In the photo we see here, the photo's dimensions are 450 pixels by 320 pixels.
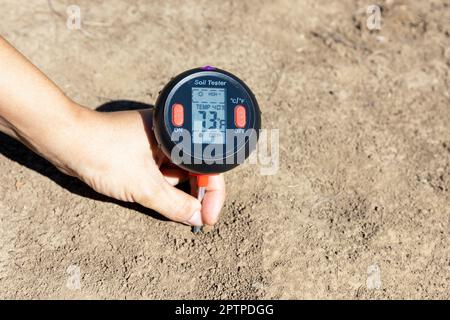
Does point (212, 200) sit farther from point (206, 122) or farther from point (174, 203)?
point (206, 122)

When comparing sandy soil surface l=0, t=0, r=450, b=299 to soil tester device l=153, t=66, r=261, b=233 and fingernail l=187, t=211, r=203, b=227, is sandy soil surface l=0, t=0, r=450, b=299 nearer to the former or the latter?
fingernail l=187, t=211, r=203, b=227

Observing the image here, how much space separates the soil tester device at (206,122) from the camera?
203 centimetres

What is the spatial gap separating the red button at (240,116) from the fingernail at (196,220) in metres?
0.40

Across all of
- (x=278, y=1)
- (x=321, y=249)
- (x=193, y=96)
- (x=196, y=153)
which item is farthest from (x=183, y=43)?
(x=321, y=249)

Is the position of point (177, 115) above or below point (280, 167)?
above

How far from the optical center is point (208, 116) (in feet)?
6.91

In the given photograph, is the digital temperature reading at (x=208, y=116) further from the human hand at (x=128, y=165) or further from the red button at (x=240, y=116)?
the human hand at (x=128, y=165)

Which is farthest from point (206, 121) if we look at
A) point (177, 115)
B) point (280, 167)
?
point (280, 167)

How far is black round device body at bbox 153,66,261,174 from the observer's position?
2033 millimetres

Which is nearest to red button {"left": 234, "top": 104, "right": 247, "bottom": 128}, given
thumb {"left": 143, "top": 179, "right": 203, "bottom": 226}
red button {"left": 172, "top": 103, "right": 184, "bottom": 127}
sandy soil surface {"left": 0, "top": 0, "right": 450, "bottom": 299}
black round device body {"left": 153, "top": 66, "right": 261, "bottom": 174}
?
black round device body {"left": 153, "top": 66, "right": 261, "bottom": 174}

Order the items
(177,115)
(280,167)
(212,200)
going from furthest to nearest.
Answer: (280,167)
(212,200)
(177,115)

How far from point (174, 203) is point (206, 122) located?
0.34 m

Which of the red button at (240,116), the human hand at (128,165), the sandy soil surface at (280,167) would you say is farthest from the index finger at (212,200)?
the red button at (240,116)

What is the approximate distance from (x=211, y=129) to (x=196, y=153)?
12 cm
